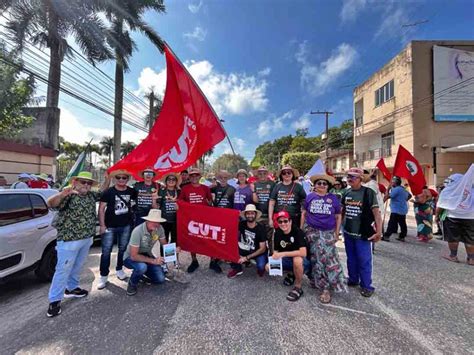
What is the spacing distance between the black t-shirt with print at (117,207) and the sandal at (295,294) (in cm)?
276

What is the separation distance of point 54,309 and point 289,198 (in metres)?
3.53

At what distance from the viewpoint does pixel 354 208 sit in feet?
11.3

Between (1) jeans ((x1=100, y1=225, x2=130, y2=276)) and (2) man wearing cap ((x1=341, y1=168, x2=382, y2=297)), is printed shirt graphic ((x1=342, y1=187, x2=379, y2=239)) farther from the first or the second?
A: (1) jeans ((x1=100, y1=225, x2=130, y2=276))

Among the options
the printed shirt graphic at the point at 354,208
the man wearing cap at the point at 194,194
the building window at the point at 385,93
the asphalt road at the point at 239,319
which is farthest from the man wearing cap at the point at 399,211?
the building window at the point at 385,93

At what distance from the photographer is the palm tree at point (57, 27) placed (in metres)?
10.1

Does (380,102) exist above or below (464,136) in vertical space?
above

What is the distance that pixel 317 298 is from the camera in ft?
10.8

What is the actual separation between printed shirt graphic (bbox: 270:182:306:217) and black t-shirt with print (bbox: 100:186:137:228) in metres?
2.46

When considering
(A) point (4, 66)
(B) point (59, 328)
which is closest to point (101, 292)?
(B) point (59, 328)

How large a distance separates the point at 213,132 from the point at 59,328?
3349 mm

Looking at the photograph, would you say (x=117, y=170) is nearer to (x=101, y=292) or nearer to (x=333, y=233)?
(x=101, y=292)

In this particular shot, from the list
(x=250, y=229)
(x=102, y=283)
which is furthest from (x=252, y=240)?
(x=102, y=283)

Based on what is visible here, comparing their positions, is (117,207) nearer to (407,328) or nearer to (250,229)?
(250,229)

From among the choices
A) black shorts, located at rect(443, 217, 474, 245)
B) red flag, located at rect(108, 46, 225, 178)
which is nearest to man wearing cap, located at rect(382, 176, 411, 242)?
black shorts, located at rect(443, 217, 474, 245)
